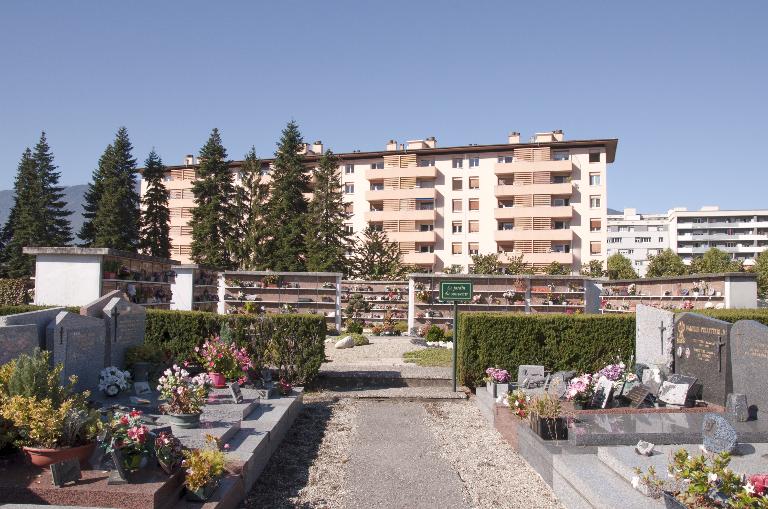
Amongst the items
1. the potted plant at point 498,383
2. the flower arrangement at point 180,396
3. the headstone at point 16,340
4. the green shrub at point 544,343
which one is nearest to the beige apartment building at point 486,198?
the green shrub at point 544,343

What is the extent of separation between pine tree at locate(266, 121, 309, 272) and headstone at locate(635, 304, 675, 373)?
1359 inches

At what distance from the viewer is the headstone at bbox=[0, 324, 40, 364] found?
7.80m

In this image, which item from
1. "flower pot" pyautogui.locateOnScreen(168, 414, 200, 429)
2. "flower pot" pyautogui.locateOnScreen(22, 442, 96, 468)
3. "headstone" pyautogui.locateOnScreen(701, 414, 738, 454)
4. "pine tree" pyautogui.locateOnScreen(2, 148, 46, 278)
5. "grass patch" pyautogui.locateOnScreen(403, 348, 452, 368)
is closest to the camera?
"flower pot" pyautogui.locateOnScreen(22, 442, 96, 468)

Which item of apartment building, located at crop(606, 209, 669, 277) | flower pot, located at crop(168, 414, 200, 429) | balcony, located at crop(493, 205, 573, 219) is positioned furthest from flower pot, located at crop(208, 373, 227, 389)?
apartment building, located at crop(606, 209, 669, 277)

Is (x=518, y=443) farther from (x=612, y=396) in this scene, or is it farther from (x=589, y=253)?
(x=589, y=253)

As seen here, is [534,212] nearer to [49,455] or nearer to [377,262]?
[377,262]

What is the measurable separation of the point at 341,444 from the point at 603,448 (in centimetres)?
410

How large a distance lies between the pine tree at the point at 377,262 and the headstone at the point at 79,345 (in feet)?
104

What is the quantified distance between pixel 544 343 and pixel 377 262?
31949mm

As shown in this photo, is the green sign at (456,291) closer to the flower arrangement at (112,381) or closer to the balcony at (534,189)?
the flower arrangement at (112,381)

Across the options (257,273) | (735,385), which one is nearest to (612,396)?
(735,385)

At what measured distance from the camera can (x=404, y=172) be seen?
189 ft

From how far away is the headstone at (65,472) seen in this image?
544 centimetres

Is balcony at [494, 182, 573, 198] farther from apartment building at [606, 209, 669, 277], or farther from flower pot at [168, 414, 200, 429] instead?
apartment building at [606, 209, 669, 277]
